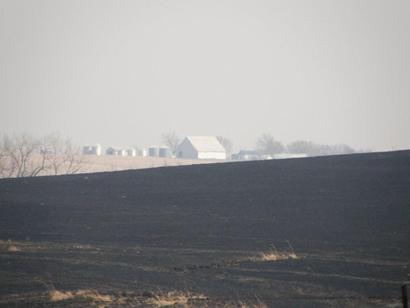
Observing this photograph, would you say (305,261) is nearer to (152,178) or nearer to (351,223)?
(351,223)

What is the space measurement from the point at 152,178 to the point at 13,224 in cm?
854

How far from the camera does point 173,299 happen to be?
1415cm

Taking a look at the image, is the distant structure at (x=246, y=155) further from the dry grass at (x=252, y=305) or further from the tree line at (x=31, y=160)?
the dry grass at (x=252, y=305)

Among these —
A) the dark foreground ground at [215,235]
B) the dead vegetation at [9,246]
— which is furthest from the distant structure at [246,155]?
the dead vegetation at [9,246]

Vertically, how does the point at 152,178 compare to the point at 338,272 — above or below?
above

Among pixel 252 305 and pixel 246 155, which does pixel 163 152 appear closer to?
pixel 246 155

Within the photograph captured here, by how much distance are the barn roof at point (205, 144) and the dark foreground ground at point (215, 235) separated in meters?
88.7

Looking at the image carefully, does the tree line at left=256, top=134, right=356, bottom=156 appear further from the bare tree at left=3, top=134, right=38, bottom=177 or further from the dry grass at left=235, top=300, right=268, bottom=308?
the dry grass at left=235, top=300, right=268, bottom=308

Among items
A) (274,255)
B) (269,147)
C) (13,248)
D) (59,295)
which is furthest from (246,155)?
(59,295)

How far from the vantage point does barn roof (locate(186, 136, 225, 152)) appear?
122 m

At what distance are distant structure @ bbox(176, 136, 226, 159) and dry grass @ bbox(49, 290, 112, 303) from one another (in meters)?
104

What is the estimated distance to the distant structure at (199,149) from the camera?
121 metres

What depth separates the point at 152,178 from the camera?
30969mm

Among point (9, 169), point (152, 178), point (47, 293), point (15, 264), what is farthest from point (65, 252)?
point (9, 169)
